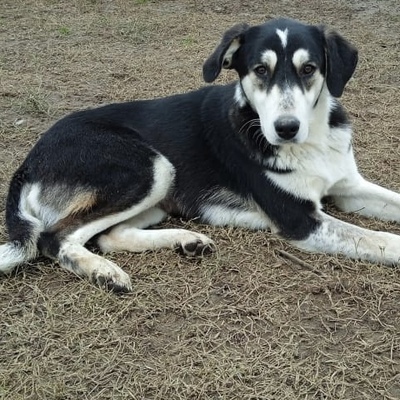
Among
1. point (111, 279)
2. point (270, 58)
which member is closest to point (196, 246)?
point (111, 279)

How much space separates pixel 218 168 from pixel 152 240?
68 centimetres

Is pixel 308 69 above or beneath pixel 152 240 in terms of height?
above

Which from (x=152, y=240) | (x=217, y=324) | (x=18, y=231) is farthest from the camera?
(x=152, y=240)

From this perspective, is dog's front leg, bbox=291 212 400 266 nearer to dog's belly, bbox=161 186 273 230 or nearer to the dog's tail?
dog's belly, bbox=161 186 273 230

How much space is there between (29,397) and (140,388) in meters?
0.49

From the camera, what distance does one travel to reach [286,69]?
3432mm

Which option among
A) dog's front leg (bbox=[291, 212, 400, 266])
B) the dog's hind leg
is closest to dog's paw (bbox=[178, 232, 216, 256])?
the dog's hind leg

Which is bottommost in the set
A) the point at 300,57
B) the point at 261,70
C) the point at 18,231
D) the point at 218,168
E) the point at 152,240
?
the point at 152,240

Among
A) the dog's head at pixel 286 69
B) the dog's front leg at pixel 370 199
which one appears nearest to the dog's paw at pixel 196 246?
the dog's head at pixel 286 69

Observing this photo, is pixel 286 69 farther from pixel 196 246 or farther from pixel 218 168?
pixel 196 246

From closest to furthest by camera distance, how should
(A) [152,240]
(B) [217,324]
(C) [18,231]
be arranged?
1. (B) [217,324]
2. (C) [18,231]
3. (A) [152,240]

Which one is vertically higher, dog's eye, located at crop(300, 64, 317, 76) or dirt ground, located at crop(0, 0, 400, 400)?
dog's eye, located at crop(300, 64, 317, 76)

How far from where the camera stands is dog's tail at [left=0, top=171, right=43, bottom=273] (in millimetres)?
3488

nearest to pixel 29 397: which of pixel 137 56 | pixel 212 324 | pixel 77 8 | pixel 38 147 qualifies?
pixel 212 324
